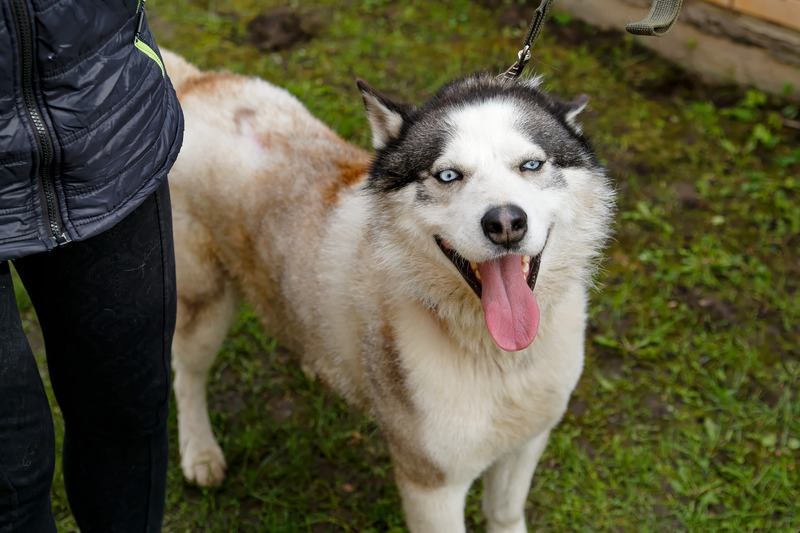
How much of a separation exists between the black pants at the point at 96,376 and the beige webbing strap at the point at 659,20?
140 cm

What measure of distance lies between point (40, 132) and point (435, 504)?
5.39 feet

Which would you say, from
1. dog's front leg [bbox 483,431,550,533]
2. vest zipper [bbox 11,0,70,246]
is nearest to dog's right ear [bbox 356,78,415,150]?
vest zipper [bbox 11,0,70,246]

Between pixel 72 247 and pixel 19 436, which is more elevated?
pixel 72 247

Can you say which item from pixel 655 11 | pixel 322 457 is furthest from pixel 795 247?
pixel 322 457

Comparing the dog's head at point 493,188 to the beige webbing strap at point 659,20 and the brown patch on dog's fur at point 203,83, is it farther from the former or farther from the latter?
the brown patch on dog's fur at point 203,83

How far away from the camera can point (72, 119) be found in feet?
5.34

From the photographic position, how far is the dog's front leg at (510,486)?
2732mm

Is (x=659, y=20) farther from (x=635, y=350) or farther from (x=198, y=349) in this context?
(x=198, y=349)

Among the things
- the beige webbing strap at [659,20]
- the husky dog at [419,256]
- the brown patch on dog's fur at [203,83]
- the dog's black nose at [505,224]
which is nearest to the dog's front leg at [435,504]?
the husky dog at [419,256]

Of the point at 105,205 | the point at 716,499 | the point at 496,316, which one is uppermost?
the point at 105,205

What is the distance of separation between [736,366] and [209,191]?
2.54 m

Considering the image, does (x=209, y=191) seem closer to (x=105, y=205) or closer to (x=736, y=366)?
(x=105, y=205)

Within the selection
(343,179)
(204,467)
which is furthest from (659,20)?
(204,467)

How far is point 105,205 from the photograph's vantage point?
5.70 ft
